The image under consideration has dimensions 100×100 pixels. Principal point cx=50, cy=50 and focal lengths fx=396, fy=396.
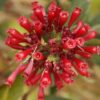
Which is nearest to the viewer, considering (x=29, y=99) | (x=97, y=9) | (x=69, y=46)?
(x=69, y=46)

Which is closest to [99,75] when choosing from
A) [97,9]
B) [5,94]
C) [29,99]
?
[97,9]

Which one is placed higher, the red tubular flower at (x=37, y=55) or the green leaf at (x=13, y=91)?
the red tubular flower at (x=37, y=55)

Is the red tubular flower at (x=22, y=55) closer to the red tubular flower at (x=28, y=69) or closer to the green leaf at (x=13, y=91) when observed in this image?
the red tubular flower at (x=28, y=69)

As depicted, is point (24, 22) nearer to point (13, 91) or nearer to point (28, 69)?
point (28, 69)

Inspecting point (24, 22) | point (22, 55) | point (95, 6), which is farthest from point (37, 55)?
point (95, 6)

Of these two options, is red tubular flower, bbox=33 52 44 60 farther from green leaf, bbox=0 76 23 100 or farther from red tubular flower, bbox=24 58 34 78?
green leaf, bbox=0 76 23 100

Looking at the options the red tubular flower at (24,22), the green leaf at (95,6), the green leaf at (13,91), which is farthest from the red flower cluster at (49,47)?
the green leaf at (95,6)

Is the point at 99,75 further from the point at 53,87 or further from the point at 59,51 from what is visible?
the point at 59,51
